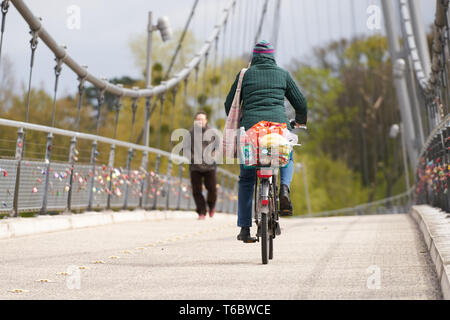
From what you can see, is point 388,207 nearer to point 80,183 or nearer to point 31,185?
point 80,183

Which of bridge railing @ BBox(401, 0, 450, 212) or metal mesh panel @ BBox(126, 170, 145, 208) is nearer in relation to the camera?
bridge railing @ BBox(401, 0, 450, 212)

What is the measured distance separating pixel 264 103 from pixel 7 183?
317cm

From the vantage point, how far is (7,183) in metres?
8.29

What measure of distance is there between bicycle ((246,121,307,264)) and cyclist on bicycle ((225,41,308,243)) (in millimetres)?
63

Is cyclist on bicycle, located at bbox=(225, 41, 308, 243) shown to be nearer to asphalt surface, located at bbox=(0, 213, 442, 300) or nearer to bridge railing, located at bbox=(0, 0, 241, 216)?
asphalt surface, located at bbox=(0, 213, 442, 300)

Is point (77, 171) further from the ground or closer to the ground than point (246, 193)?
further from the ground

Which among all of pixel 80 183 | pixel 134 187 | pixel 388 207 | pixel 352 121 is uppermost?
pixel 352 121

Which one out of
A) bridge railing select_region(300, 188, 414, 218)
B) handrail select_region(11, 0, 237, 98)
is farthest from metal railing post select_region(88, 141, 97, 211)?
bridge railing select_region(300, 188, 414, 218)

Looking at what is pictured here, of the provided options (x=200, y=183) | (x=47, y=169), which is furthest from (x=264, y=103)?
(x=200, y=183)

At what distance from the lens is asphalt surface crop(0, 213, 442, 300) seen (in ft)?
14.8

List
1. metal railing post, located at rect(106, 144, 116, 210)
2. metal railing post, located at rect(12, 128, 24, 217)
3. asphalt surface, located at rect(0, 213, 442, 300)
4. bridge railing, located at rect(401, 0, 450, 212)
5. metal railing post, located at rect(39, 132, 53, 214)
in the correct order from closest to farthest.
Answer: asphalt surface, located at rect(0, 213, 442, 300) < bridge railing, located at rect(401, 0, 450, 212) < metal railing post, located at rect(12, 128, 24, 217) < metal railing post, located at rect(39, 132, 53, 214) < metal railing post, located at rect(106, 144, 116, 210)

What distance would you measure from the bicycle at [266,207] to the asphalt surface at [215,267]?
5.7 inches

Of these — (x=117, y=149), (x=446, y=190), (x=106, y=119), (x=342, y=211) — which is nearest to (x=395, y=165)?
(x=342, y=211)
